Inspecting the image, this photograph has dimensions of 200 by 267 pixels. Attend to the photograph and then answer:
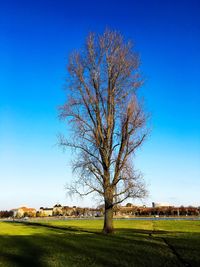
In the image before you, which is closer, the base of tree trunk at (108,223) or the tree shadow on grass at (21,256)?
the tree shadow on grass at (21,256)

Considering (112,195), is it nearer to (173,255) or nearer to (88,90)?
(88,90)

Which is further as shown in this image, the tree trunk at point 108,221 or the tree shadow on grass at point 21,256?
the tree trunk at point 108,221

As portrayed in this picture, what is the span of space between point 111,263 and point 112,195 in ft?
55.1

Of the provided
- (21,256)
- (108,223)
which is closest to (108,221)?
(108,223)

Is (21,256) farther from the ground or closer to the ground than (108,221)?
closer to the ground

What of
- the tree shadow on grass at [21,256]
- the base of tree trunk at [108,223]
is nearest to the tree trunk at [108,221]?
the base of tree trunk at [108,223]

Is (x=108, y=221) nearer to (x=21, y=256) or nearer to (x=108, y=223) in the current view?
(x=108, y=223)

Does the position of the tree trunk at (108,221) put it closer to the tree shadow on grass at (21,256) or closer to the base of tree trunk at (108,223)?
the base of tree trunk at (108,223)

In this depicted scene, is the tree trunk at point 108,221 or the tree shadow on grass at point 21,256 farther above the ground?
the tree trunk at point 108,221

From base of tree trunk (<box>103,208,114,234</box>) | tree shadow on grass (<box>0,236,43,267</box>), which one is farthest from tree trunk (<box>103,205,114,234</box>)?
tree shadow on grass (<box>0,236,43,267</box>)

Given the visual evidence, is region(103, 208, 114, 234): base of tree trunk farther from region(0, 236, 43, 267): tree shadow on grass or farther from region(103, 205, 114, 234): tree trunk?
region(0, 236, 43, 267): tree shadow on grass

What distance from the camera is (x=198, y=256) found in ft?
45.0

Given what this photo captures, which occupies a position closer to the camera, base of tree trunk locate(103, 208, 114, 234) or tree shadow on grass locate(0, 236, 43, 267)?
tree shadow on grass locate(0, 236, 43, 267)

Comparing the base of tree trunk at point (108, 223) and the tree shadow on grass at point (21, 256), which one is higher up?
the base of tree trunk at point (108, 223)
